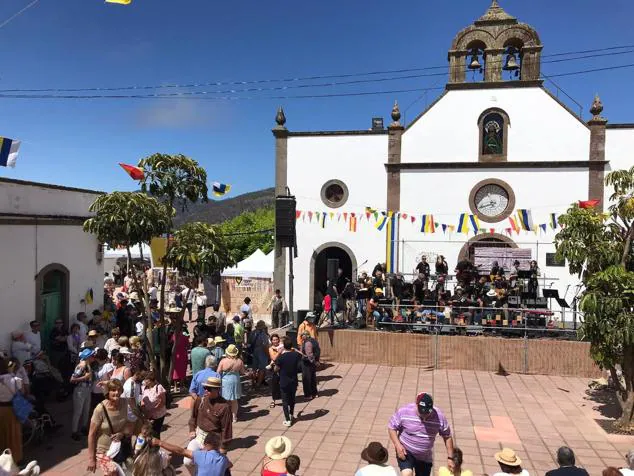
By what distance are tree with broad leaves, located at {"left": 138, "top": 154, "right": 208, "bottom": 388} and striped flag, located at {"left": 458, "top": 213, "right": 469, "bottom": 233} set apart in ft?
36.5

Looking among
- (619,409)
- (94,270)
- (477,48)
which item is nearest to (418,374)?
(619,409)

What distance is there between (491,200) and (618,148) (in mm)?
4583

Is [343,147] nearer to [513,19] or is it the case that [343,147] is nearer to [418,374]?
[513,19]

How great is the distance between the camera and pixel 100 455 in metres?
5.83

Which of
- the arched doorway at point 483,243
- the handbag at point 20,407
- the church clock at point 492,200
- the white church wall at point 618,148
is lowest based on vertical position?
the handbag at point 20,407

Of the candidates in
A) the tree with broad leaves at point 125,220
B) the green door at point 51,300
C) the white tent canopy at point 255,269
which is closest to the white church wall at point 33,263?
the green door at point 51,300

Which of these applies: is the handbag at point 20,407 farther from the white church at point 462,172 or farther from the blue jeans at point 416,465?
the white church at point 462,172

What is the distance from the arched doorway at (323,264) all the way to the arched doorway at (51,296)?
372 inches

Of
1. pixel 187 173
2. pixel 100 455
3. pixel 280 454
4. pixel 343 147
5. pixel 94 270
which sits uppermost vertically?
pixel 343 147

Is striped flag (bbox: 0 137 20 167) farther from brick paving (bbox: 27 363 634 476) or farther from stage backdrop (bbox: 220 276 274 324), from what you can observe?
stage backdrop (bbox: 220 276 274 324)

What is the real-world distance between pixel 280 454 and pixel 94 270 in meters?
11.0

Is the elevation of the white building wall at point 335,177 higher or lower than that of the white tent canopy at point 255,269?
higher

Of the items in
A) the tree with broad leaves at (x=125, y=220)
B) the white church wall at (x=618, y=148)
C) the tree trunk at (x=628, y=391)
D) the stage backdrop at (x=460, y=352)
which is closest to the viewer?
the tree trunk at (x=628, y=391)

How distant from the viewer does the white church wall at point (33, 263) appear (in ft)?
34.8
